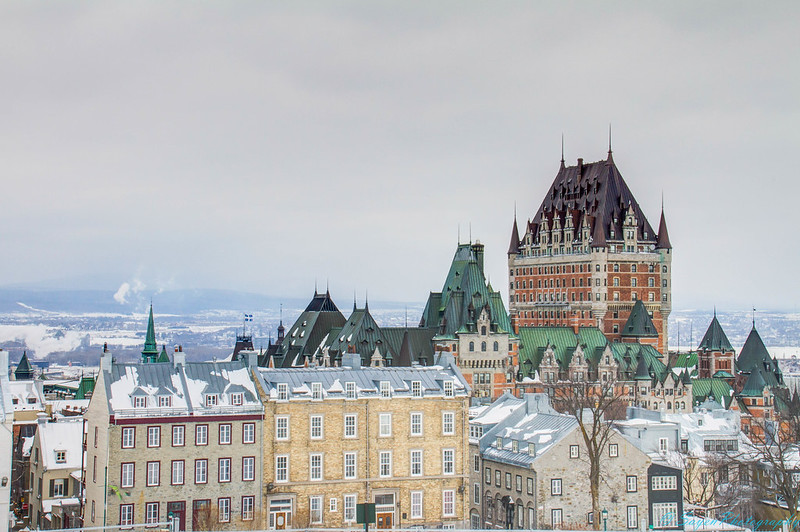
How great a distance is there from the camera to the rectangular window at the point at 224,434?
75812 mm

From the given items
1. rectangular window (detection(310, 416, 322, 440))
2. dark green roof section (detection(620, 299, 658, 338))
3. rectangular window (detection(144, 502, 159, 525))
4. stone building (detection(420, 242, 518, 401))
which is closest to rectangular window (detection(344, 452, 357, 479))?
rectangular window (detection(310, 416, 322, 440))

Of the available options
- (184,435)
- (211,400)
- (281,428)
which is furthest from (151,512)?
(281,428)

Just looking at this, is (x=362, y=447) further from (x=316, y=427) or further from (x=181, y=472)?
(x=181, y=472)

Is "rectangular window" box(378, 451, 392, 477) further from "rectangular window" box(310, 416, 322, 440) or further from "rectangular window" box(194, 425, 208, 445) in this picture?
"rectangular window" box(194, 425, 208, 445)

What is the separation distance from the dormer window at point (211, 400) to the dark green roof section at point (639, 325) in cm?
11604

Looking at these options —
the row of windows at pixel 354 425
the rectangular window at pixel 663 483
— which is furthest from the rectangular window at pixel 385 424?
the rectangular window at pixel 663 483

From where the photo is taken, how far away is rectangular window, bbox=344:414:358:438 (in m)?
78.5

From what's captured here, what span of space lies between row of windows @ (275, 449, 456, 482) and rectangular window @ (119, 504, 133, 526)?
9.15 metres

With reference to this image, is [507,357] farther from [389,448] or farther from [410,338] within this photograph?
[389,448]

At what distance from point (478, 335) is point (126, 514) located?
88667mm

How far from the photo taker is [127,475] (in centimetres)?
7312

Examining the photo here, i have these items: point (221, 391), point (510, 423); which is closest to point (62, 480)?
point (221, 391)

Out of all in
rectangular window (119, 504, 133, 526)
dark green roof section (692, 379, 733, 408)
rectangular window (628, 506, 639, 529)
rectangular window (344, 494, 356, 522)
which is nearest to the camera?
rectangular window (119, 504, 133, 526)

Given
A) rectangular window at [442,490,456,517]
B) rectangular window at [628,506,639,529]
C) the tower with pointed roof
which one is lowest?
rectangular window at [628,506,639,529]
